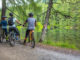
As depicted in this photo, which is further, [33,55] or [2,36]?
[2,36]

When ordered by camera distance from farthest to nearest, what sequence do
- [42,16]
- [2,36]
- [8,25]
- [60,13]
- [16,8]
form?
[42,16], [60,13], [16,8], [2,36], [8,25]

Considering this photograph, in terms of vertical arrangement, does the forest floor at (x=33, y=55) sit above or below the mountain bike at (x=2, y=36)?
below

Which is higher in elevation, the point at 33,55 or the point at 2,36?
the point at 2,36

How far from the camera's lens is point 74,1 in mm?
10727

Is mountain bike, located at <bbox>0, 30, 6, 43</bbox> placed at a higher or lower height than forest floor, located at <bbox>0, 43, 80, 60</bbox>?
higher

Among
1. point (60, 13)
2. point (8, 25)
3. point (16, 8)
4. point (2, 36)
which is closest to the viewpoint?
→ point (8, 25)

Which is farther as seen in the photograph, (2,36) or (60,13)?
(60,13)

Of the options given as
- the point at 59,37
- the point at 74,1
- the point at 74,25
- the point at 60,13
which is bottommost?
the point at 59,37

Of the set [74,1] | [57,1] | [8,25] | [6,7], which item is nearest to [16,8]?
[6,7]

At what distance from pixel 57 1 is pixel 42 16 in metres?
1.68

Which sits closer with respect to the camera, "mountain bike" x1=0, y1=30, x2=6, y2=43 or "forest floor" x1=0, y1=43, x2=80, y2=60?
"forest floor" x1=0, y1=43, x2=80, y2=60

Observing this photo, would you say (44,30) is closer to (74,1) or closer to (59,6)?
(59,6)

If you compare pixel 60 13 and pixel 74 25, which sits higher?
pixel 60 13

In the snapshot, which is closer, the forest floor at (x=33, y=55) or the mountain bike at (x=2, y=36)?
the forest floor at (x=33, y=55)
